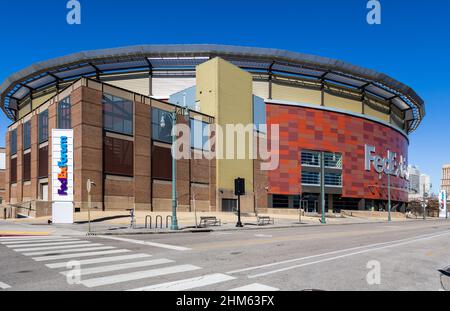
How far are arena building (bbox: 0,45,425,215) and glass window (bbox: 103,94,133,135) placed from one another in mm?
122

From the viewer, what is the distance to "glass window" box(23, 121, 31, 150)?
169 ft

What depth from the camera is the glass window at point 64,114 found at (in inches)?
1564

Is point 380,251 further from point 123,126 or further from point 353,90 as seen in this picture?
point 353,90

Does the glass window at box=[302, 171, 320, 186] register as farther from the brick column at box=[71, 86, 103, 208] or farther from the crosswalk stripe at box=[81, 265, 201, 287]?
the crosswalk stripe at box=[81, 265, 201, 287]

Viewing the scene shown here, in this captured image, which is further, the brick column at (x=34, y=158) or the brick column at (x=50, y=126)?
the brick column at (x=34, y=158)

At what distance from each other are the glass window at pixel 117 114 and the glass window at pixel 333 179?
4085 centimetres

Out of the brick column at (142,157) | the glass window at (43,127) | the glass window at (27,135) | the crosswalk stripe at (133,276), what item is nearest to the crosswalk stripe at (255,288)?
the crosswalk stripe at (133,276)

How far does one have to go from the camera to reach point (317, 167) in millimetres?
66750

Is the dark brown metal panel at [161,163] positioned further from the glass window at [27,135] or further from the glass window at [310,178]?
the glass window at [310,178]

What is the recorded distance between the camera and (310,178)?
66.5 meters

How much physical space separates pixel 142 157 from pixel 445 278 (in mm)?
37336

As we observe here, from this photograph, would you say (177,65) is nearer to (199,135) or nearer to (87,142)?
(199,135)

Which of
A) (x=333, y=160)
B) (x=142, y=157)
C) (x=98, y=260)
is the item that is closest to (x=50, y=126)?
(x=142, y=157)
